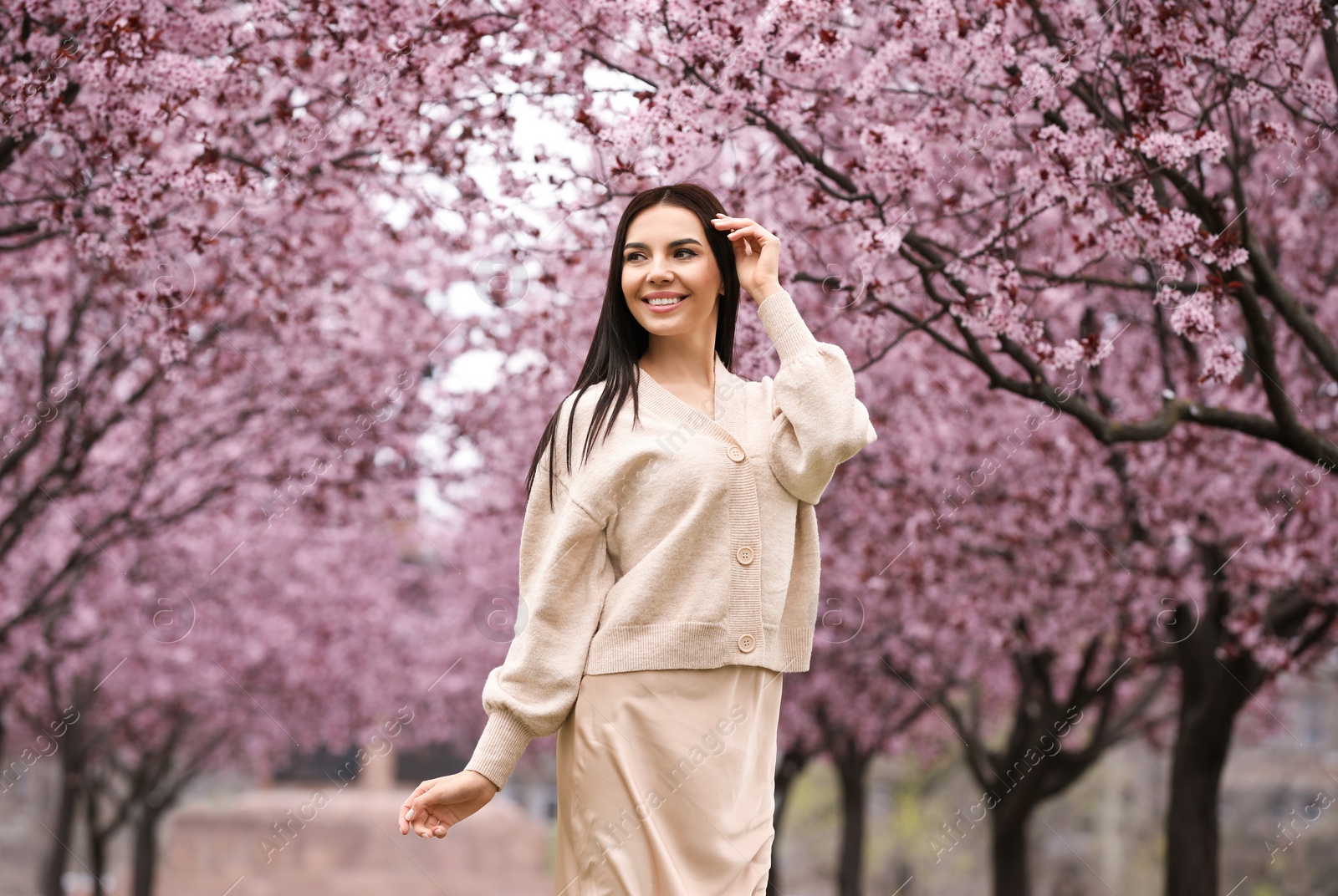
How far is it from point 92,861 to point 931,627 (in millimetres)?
14413

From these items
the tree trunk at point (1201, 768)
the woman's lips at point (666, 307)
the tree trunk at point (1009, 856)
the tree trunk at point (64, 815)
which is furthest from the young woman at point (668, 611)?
the tree trunk at point (64, 815)

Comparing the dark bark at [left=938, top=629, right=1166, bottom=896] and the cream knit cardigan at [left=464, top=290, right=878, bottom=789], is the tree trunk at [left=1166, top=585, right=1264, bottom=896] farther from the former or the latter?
the cream knit cardigan at [left=464, top=290, right=878, bottom=789]

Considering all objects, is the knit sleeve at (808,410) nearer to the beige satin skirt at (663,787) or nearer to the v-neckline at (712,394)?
the v-neckline at (712,394)

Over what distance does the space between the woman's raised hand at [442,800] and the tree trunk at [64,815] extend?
16.0 metres

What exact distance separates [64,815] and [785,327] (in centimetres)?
1799

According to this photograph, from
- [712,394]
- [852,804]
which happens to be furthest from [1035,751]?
[712,394]

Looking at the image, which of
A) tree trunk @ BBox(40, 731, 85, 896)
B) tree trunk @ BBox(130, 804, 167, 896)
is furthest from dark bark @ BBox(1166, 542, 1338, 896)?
tree trunk @ BBox(130, 804, 167, 896)

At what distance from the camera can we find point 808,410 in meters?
2.93

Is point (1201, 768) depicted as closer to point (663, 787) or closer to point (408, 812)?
point (663, 787)

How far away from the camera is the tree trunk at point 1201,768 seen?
1009 cm

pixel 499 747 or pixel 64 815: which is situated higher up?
pixel 499 747

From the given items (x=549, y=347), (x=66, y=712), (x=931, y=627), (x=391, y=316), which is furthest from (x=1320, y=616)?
(x=66, y=712)

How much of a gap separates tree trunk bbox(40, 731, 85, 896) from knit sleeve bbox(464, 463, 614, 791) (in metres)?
16.0

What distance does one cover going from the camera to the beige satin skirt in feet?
9.24
